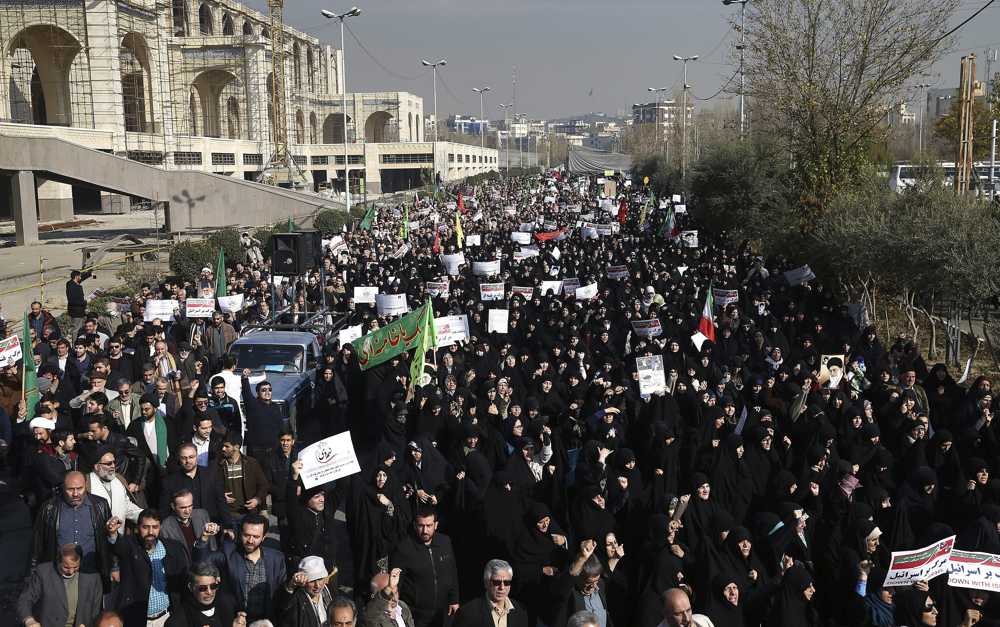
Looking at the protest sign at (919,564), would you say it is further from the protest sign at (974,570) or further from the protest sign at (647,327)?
the protest sign at (647,327)

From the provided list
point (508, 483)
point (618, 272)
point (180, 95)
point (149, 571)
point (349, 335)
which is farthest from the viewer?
point (180, 95)

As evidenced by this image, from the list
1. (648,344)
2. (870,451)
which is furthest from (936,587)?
(648,344)

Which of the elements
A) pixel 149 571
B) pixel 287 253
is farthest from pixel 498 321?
pixel 149 571

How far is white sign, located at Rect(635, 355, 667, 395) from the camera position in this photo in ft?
38.2

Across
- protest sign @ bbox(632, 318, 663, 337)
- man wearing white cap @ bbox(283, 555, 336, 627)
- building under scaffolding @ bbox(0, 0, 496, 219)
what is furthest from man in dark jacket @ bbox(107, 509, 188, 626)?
building under scaffolding @ bbox(0, 0, 496, 219)

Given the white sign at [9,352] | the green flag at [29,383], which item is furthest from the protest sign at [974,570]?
the white sign at [9,352]

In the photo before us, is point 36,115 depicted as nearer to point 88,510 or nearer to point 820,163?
point 820,163

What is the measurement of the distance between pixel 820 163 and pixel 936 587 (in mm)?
21281

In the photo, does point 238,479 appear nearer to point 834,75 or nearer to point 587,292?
point 587,292

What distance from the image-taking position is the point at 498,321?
1466 cm

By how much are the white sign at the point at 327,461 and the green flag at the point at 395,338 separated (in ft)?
14.2

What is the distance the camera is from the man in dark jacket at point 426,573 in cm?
600

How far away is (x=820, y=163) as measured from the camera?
25.6m

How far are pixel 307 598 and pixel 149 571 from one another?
1.22 metres
